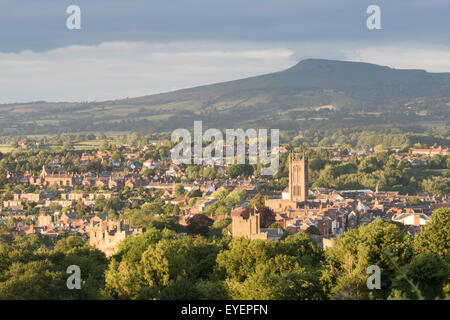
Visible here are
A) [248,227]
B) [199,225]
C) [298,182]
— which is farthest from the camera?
[298,182]

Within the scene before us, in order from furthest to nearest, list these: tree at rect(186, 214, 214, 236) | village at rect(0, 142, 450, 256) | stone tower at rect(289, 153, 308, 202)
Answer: stone tower at rect(289, 153, 308, 202) < tree at rect(186, 214, 214, 236) < village at rect(0, 142, 450, 256)

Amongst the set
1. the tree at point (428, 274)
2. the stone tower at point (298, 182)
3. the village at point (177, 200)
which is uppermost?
the tree at point (428, 274)

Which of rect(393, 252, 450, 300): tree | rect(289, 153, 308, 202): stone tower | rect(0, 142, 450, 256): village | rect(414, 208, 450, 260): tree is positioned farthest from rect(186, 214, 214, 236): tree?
rect(393, 252, 450, 300): tree

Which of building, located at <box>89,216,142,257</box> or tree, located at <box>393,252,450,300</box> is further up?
tree, located at <box>393,252,450,300</box>

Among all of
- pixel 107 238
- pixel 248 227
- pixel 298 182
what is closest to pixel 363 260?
pixel 107 238

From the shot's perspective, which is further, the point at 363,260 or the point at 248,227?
the point at 248,227

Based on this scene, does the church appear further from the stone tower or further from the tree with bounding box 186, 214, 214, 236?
the tree with bounding box 186, 214, 214, 236

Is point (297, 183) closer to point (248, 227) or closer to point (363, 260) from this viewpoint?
point (248, 227)

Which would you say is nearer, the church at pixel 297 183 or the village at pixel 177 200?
the village at pixel 177 200

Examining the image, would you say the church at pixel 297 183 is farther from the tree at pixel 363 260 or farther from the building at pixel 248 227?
the tree at pixel 363 260

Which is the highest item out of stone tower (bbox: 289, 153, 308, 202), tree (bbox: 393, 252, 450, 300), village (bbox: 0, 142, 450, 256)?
tree (bbox: 393, 252, 450, 300)

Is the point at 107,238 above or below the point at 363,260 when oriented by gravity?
below

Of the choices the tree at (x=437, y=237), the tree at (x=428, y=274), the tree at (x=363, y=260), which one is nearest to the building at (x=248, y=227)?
the tree at (x=363, y=260)
